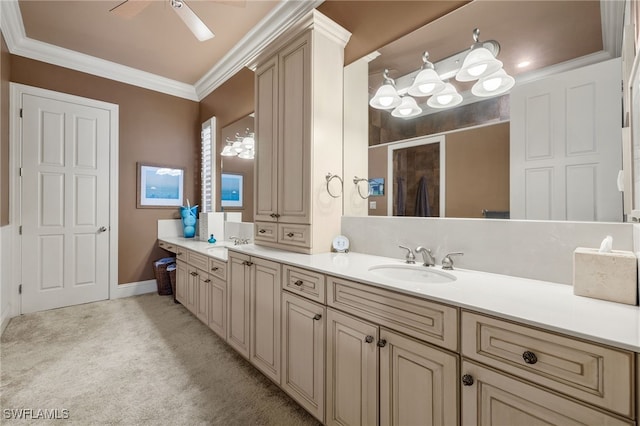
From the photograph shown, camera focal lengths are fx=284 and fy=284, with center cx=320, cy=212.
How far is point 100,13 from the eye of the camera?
2686mm

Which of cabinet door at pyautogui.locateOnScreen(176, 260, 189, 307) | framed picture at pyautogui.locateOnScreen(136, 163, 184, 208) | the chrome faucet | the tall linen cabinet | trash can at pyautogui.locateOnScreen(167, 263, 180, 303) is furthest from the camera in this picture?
framed picture at pyautogui.locateOnScreen(136, 163, 184, 208)

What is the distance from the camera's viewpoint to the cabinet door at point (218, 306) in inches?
92.0

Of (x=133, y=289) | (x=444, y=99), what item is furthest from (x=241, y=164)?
(x=444, y=99)

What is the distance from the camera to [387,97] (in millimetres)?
1963

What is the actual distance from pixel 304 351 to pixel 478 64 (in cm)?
181

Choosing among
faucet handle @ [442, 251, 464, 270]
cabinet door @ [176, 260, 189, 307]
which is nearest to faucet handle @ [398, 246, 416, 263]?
faucet handle @ [442, 251, 464, 270]

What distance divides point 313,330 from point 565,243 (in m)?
1.24

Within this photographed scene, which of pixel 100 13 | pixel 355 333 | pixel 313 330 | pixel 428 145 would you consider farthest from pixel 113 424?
pixel 100 13

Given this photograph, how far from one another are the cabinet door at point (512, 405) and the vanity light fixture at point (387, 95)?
1.61 metres

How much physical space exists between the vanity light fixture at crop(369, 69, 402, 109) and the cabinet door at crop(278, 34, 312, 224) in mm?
493

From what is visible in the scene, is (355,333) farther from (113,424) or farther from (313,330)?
(113,424)

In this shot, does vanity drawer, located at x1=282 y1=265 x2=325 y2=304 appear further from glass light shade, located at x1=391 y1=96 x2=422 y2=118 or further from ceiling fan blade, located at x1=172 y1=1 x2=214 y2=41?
ceiling fan blade, located at x1=172 y1=1 x2=214 y2=41

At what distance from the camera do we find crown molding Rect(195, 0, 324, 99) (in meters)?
2.44

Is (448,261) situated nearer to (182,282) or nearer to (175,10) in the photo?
(175,10)
